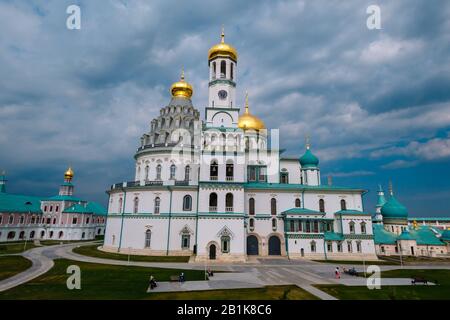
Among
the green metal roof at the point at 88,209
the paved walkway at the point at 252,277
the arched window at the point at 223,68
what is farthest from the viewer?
the green metal roof at the point at 88,209

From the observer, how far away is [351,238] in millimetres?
36594

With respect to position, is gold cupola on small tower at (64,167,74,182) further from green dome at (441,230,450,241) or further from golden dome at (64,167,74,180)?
green dome at (441,230,450,241)

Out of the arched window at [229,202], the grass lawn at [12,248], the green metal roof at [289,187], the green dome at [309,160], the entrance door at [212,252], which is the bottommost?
the grass lawn at [12,248]

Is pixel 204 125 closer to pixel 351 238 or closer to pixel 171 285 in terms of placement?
pixel 171 285

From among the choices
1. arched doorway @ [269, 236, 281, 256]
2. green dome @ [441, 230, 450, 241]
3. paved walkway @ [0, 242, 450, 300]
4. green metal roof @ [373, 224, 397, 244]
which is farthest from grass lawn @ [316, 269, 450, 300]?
green dome @ [441, 230, 450, 241]

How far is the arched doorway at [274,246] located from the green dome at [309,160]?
1436 centimetres

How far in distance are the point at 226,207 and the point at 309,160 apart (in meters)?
19.1

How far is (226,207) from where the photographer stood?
33.2m

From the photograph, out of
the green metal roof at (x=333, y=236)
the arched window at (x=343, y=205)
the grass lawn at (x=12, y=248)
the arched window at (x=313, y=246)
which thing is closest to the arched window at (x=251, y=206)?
the arched window at (x=313, y=246)

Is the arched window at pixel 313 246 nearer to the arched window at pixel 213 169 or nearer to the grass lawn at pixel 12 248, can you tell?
the arched window at pixel 213 169

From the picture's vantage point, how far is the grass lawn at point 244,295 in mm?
15852

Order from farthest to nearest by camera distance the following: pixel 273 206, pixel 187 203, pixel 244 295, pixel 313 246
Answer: pixel 273 206 → pixel 187 203 → pixel 313 246 → pixel 244 295

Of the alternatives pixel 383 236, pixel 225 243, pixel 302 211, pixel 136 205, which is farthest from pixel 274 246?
pixel 383 236

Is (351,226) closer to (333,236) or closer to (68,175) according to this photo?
(333,236)
